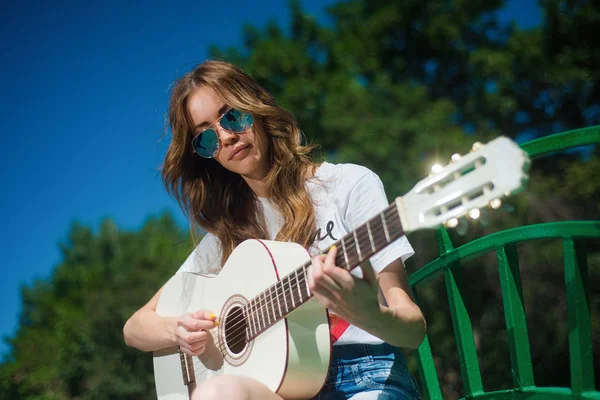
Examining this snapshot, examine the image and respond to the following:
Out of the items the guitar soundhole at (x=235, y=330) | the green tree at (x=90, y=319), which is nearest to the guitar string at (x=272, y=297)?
the guitar soundhole at (x=235, y=330)

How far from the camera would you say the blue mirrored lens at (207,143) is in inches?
86.7

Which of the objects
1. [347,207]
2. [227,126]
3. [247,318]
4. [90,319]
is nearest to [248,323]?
[247,318]

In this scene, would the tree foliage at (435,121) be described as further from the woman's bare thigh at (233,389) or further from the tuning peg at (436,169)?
the tuning peg at (436,169)

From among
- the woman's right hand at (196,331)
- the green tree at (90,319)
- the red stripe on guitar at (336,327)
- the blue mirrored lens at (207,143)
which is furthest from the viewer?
the green tree at (90,319)

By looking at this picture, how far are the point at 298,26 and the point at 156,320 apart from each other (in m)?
12.6

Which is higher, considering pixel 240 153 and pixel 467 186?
pixel 240 153

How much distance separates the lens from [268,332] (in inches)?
66.9

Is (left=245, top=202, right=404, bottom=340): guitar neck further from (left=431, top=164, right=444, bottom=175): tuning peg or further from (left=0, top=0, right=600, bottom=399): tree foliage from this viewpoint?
(left=0, top=0, right=600, bottom=399): tree foliage

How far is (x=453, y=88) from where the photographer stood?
1378cm

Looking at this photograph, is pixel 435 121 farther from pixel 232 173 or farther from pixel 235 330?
pixel 235 330

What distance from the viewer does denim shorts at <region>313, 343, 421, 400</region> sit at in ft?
5.42

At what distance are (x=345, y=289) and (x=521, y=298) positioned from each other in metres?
0.47

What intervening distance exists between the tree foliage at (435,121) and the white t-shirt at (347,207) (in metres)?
6.23

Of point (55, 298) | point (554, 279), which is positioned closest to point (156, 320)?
point (554, 279)
